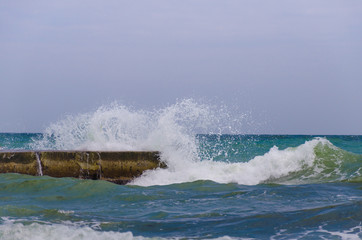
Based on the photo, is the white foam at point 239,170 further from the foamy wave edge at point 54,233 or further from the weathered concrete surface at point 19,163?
the foamy wave edge at point 54,233

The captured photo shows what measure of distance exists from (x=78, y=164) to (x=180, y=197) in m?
→ 2.62

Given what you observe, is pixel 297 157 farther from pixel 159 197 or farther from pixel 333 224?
pixel 333 224

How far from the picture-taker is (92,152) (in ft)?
29.7

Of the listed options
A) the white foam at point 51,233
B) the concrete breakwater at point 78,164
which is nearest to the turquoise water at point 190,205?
the white foam at point 51,233

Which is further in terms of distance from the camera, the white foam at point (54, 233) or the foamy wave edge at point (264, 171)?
the foamy wave edge at point (264, 171)

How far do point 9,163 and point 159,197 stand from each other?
3092mm

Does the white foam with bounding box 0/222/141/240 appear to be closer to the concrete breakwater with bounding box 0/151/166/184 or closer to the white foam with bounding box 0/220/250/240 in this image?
the white foam with bounding box 0/220/250/240

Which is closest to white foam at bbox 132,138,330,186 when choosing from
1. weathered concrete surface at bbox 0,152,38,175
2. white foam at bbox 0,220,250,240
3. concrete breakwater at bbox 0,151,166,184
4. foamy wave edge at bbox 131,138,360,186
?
foamy wave edge at bbox 131,138,360,186

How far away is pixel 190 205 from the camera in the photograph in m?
6.29

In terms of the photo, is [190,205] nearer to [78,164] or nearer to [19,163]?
[78,164]

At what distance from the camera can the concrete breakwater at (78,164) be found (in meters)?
8.80

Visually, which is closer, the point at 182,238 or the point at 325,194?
the point at 182,238

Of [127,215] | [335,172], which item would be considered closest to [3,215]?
[127,215]

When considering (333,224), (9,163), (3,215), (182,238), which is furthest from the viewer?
(9,163)
